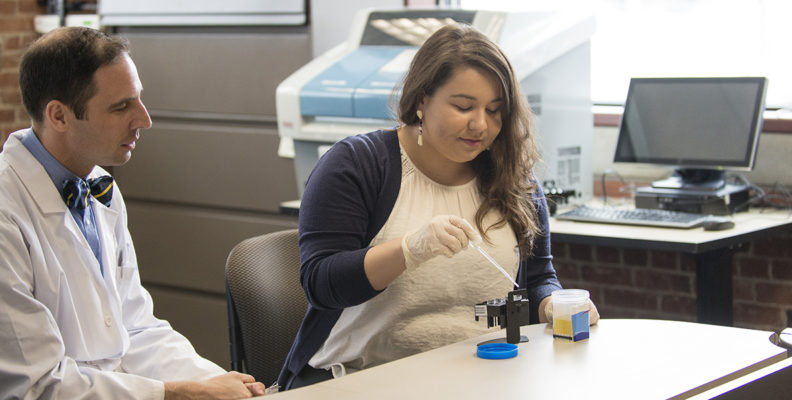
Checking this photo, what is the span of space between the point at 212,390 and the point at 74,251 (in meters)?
0.37

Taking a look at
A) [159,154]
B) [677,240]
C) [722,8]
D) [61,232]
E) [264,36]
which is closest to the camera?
[61,232]

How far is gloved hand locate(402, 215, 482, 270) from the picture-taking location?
1614mm

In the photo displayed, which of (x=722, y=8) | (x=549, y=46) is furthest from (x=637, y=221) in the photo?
(x=722, y=8)

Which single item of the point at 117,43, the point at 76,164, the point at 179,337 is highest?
the point at 117,43

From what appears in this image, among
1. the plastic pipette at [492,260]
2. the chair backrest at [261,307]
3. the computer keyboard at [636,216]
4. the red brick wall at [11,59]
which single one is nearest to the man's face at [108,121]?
the chair backrest at [261,307]

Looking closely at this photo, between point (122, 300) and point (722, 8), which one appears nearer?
point (122, 300)

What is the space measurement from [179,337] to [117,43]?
606 mm

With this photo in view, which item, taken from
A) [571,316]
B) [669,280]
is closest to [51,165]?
[571,316]

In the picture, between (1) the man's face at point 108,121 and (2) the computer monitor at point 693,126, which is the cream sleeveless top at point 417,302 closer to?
(1) the man's face at point 108,121

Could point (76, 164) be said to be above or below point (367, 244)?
above

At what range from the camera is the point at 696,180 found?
2959mm

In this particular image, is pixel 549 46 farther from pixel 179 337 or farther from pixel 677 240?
pixel 179 337

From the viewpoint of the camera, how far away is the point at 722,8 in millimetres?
3213

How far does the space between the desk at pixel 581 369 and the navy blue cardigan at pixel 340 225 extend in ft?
0.71
